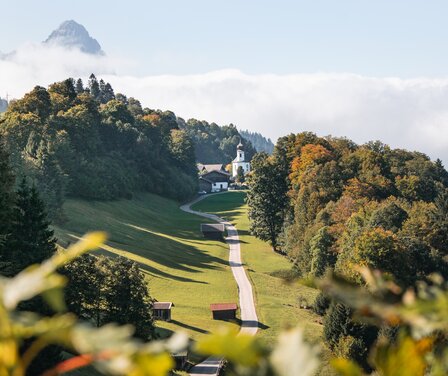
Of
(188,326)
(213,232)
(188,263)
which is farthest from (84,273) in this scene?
(213,232)

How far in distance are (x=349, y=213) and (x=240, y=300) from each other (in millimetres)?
14853

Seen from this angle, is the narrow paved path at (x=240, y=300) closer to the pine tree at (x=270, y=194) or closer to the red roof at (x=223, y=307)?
the red roof at (x=223, y=307)

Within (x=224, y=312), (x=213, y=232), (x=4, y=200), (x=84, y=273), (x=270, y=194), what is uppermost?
(x=4, y=200)

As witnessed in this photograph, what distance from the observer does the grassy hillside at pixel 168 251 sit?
50812 millimetres

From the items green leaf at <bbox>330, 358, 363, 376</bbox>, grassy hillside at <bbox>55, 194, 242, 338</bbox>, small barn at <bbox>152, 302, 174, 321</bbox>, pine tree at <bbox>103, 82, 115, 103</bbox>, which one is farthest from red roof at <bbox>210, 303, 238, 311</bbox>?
pine tree at <bbox>103, 82, 115, 103</bbox>

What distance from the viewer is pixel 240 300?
54.3m

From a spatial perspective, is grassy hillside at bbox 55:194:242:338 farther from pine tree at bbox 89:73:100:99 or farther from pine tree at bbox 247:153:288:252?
pine tree at bbox 89:73:100:99

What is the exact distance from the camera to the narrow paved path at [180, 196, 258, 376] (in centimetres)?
3688

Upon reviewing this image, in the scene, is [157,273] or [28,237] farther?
[157,273]

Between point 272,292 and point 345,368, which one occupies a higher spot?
point 345,368

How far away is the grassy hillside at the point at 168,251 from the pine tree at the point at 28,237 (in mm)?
14153

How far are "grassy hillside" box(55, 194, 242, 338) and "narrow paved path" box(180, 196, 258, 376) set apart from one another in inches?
39.1

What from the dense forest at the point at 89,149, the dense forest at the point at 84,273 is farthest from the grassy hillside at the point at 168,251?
the dense forest at the point at 84,273

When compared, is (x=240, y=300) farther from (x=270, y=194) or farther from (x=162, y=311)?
(x=270, y=194)
